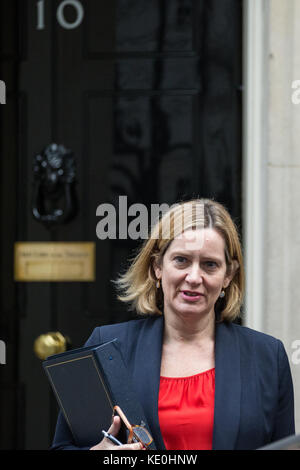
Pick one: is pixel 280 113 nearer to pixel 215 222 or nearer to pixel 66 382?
pixel 215 222

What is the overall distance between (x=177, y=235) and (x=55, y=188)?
107 centimetres

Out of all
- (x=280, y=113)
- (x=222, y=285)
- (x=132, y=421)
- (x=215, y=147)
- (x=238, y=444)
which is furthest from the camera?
(x=215, y=147)

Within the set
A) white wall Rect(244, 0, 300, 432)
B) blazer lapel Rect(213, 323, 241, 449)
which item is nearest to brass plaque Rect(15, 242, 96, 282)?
white wall Rect(244, 0, 300, 432)

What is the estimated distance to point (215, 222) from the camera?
A: 62.6 inches

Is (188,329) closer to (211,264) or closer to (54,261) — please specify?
(211,264)

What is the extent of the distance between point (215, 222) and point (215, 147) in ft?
3.32

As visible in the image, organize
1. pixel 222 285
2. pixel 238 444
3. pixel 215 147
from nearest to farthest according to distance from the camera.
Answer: pixel 238 444 → pixel 222 285 → pixel 215 147

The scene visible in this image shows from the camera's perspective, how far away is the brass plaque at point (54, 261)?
2.58 meters

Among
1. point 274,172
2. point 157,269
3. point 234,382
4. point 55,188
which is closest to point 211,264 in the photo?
point 157,269

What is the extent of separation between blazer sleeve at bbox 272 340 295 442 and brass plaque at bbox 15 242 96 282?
1.10 meters

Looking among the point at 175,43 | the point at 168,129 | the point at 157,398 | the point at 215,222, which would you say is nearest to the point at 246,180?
the point at 168,129

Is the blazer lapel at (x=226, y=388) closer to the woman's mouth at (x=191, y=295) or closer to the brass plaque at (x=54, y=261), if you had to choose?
the woman's mouth at (x=191, y=295)

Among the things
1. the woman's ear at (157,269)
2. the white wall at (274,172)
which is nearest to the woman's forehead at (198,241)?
the woman's ear at (157,269)

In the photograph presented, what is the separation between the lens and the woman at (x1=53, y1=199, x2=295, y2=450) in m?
1.51
